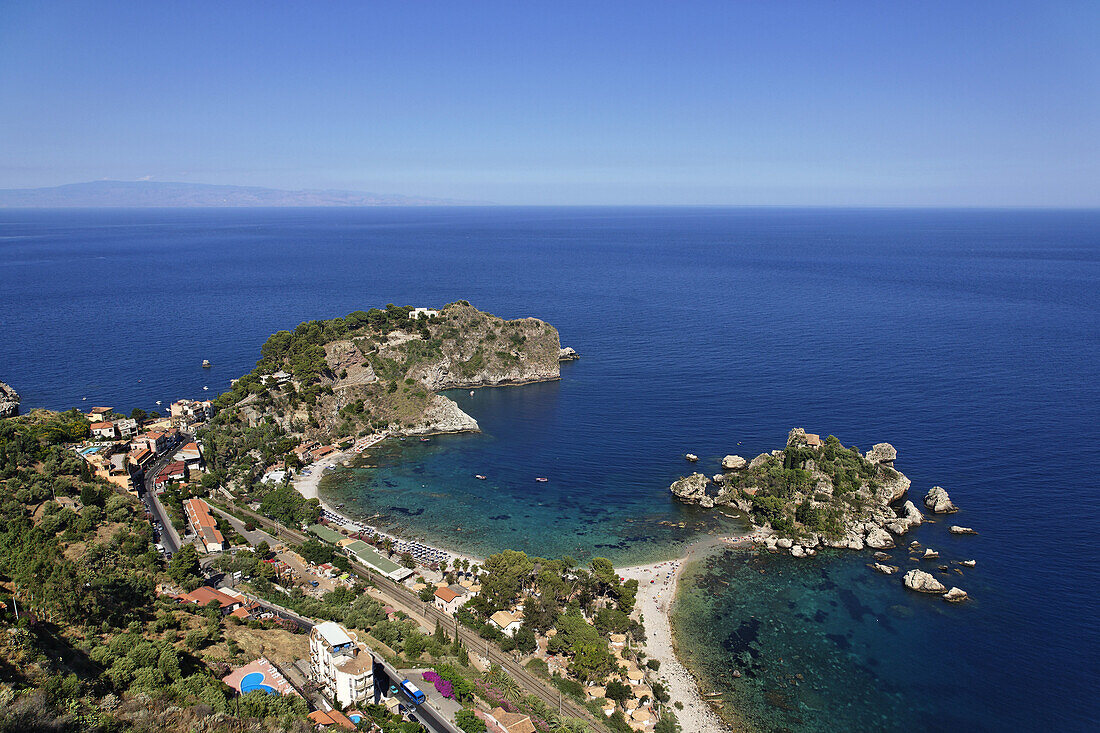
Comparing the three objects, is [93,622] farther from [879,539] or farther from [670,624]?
[879,539]

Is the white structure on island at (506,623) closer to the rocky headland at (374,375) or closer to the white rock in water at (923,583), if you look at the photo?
the white rock in water at (923,583)

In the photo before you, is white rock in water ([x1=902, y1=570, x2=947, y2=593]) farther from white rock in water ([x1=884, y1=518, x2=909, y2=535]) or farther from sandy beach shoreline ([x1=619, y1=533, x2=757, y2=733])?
sandy beach shoreline ([x1=619, y1=533, x2=757, y2=733])

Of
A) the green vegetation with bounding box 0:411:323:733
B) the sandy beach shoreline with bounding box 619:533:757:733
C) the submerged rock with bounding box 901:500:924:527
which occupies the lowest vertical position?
the sandy beach shoreline with bounding box 619:533:757:733

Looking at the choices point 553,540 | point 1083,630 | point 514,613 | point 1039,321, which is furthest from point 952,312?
point 514,613

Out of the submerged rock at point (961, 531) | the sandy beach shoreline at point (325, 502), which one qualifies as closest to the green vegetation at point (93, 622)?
the sandy beach shoreline at point (325, 502)

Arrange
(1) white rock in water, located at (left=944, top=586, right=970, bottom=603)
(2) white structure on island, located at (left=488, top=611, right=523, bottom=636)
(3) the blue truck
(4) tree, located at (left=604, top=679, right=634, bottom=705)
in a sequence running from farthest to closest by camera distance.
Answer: (1) white rock in water, located at (left=944, top=586, right=970, bottom=603), (2) white structure on island, located at (left=488, top=611, right=523, bottom=636), (4) tree, located at (left=604, top=679, right=634, bottom=705), (3) the blue truck

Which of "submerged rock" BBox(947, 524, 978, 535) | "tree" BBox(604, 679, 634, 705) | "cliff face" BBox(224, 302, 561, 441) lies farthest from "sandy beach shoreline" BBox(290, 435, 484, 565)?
"submerged rock" BBox(947, 524, 978, 535)

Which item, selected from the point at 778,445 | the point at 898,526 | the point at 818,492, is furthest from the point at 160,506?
the point at 898,526

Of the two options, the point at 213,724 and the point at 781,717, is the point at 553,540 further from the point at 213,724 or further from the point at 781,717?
the point at 213,724
